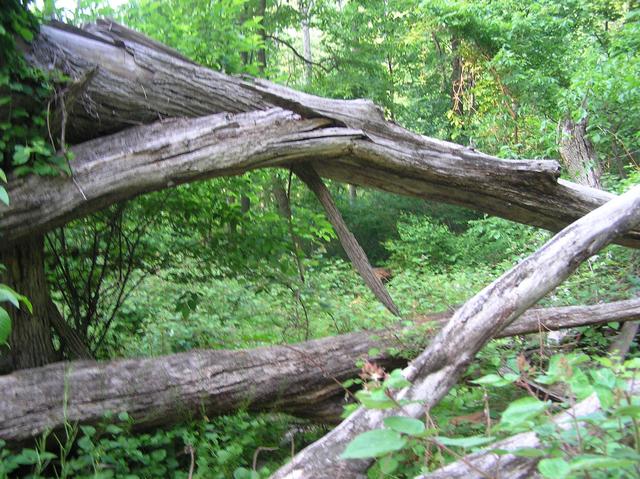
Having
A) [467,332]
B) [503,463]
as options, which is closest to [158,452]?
[467,332]

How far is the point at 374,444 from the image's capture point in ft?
4.58

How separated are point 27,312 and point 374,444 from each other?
140 inches

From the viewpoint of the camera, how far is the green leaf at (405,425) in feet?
4.66

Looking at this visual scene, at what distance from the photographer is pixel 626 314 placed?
4941 millimetres

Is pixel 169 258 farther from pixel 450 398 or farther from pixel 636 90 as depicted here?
pixel 636 90

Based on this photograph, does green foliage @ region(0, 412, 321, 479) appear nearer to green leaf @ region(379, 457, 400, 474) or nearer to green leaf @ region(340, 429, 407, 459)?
green leaf @ region(379, 457, 400, 474)

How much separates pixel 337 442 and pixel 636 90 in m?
7.58

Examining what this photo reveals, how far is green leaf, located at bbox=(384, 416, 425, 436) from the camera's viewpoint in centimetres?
142

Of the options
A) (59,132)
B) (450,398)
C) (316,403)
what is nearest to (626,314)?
(450,398)

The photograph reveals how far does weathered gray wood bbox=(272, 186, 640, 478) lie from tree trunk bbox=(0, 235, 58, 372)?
261 cm

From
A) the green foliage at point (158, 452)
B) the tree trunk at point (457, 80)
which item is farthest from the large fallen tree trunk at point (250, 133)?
the tree trunk at point (457, 80)

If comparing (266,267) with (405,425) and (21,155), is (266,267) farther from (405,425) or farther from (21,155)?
(405,425)

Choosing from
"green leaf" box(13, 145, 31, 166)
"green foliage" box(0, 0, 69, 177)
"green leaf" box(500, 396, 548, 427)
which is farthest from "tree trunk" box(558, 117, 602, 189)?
"green leaf" box(500, 396, 548, 427)

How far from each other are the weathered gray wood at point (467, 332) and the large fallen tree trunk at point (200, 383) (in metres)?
0.48
